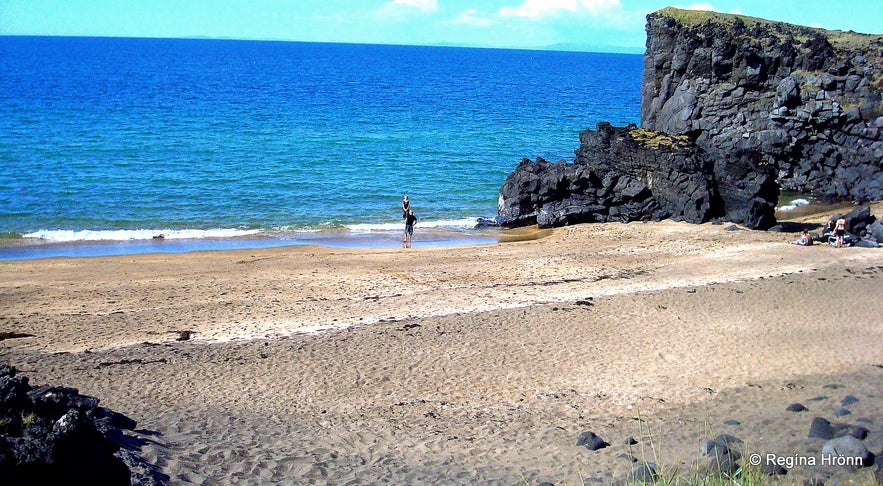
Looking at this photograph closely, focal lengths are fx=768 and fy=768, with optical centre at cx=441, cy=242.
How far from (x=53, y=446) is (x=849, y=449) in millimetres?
8707

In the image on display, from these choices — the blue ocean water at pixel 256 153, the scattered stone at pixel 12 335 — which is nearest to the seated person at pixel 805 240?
the blue ocean water at pixel 256 153

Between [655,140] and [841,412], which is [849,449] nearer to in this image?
[841,412]

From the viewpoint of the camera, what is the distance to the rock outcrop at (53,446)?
22.8 ft

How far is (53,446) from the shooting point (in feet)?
23.4

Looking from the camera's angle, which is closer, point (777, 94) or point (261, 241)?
point (261, 241)

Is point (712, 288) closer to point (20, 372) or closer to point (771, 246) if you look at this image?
point (771, 246)

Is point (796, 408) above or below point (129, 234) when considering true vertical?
below

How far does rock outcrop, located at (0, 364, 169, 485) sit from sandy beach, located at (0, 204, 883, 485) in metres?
0.92

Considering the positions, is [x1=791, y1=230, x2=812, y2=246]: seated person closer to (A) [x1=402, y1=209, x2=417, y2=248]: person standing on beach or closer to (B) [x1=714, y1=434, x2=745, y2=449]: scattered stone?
(A) [x1=402, y1=209, x2=417, y2=248]: person standing on beach

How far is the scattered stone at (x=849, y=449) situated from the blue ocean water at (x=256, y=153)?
19.9m

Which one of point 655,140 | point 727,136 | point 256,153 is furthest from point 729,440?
point 256,153

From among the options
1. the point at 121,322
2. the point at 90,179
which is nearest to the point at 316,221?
the point at 90,179

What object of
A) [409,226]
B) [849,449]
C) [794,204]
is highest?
[409,226]

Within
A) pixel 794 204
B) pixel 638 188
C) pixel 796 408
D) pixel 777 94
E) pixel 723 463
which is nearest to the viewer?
pixel 723 463
